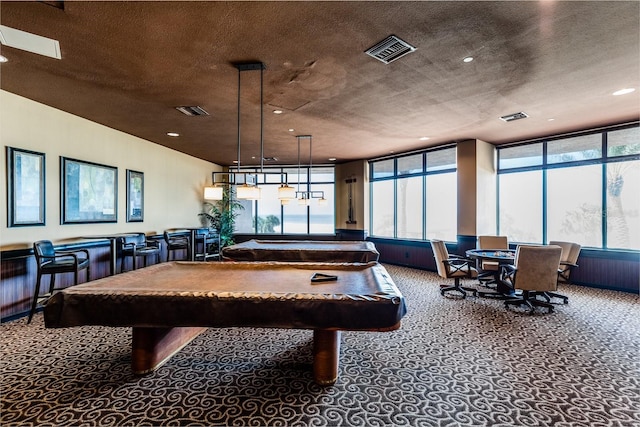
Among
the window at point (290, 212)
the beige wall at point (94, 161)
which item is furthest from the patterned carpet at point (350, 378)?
the window at point (290, 212)

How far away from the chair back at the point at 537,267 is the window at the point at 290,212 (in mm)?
6392

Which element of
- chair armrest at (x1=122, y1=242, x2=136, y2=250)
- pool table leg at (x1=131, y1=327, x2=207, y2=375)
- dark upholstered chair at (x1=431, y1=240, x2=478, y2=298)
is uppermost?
chair armrest at (x1=122, y1=242, x2=136, y2=250)

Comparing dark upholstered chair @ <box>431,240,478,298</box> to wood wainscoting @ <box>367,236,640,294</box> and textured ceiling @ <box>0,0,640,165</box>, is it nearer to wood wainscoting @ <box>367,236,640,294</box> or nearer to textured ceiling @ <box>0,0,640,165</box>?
wood wainscoting @ <box>367,236,640,294</box>

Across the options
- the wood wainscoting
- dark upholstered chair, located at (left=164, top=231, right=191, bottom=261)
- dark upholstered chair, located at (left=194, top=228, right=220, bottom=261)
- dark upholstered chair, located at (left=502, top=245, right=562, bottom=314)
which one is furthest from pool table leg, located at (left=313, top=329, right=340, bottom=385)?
dark upholstered chair, located at (left=194, top=228, right=220, bottom=261)

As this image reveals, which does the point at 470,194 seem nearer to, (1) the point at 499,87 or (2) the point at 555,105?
(2) the point at 555,105

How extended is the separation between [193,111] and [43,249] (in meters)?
2.70

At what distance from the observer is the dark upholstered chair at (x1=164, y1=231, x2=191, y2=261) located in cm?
690

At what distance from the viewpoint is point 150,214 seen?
22.9 ft

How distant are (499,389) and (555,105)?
4165 mm

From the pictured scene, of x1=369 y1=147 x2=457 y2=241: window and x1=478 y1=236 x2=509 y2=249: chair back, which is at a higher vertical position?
x1=369 y1=147 x2=457 y2=241: window

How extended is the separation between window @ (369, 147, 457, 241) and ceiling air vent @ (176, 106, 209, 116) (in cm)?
548

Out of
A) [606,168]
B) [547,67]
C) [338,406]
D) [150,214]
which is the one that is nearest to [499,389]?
[338,406]

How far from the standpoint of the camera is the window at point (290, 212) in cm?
1045

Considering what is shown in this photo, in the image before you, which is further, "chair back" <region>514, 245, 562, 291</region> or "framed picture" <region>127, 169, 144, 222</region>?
"framed picture" <region>127, 169, 144, 222</region>
